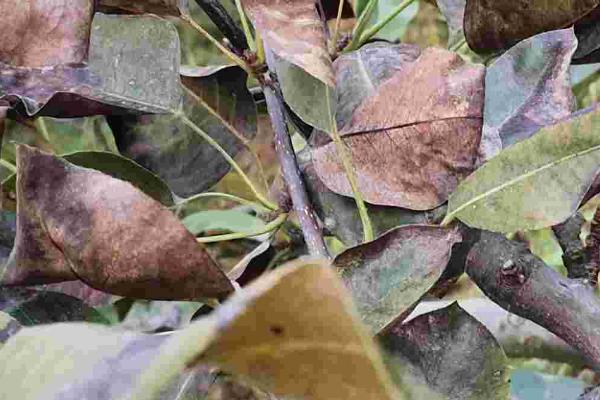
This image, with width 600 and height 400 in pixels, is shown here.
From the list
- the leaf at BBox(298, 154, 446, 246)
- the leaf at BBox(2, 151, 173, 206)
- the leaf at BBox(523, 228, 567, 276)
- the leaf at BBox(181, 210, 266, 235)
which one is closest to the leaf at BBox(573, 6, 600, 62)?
the leaf at BBox(298, 154, 446, 246)

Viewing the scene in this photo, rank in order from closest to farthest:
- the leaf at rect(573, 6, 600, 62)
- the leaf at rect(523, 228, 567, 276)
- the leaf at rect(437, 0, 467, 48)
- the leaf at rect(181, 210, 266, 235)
→ the leaf at rect(573, 6, 600, 62) < the leaf at rect(437, 0, 467, 48) < the leaf at rect(181, 210, 266, 235) < the leaf at rect(523, 228, 567, 276)

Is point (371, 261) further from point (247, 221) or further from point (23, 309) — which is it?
point (247, 221)

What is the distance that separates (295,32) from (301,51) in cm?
1

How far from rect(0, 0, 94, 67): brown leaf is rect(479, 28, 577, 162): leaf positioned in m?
0.17

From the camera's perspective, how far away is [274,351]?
195 millimetres

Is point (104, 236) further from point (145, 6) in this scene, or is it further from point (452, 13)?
point (452, 13)

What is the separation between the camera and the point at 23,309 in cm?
37

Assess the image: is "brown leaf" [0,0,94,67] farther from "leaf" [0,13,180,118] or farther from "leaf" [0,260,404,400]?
"leaf" [0,260,404,400]

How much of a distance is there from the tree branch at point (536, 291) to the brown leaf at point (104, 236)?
0.15 m

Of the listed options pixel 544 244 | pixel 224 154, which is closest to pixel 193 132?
pixel 224 154

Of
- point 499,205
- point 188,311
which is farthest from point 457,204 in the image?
point 188,311

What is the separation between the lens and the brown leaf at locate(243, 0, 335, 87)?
328 mm

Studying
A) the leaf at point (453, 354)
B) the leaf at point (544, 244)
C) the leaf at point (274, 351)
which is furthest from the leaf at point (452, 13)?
the leaf at point (544, 244)

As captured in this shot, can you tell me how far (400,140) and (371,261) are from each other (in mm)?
66
